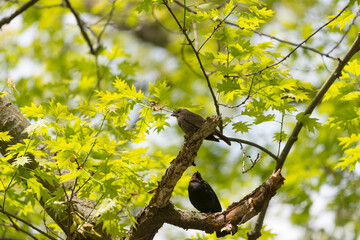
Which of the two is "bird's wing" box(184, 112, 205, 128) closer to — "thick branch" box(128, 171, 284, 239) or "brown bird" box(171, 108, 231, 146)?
"brown bird" box(171, 108, 231, 146)

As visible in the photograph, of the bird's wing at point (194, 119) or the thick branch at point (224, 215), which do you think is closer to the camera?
the thick branch at point (224, 215)

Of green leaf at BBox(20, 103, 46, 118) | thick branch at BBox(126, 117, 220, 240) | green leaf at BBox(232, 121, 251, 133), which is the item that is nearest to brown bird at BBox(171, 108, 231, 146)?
green leaf at BBox(232, 121, 251, 133)

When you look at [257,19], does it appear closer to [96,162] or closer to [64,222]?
[96,162]

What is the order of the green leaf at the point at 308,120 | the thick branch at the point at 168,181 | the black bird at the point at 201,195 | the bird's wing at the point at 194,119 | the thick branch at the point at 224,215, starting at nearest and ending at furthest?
the thick branch at the point at 168,181, the thick branch at the point at 224,215, the green leaf at the point at 308,120, the bird's wing at the point at 194,119, the black bird at the point at 201,195

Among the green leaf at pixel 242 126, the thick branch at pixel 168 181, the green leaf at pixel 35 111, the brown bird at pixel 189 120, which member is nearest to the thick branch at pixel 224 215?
the thick branch at pixel 168 181

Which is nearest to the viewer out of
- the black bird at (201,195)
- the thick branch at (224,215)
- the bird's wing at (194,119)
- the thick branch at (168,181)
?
the thick branch at (168,181)

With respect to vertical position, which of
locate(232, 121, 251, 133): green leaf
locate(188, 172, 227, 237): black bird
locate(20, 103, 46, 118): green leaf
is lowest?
locate(20, 103, 46, 118): green leaf

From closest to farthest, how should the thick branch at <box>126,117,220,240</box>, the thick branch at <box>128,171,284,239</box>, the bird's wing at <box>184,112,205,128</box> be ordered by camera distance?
the thick branch at <box>126,117,220,240</box>
the thick branch at <box>128,171,284,239</box>
the bird's wing at <box>184,112,205,128</box>

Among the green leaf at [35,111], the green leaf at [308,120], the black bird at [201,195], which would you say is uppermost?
the green leaf at [308,120]

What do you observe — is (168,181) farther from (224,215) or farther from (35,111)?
(35,111)

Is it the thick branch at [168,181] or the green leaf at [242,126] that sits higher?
the green leaf at [242,126]

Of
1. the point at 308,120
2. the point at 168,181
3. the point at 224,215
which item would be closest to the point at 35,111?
the point at 168,181

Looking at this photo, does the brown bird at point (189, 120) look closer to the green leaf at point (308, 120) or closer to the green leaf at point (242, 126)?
the green leaf at point (242, 126)

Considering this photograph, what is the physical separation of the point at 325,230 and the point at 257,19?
222 inches
